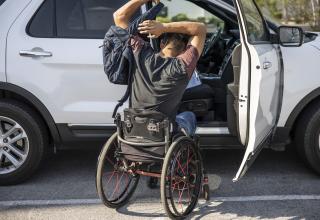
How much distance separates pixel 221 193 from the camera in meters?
4.29

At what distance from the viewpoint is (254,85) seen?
3633mm

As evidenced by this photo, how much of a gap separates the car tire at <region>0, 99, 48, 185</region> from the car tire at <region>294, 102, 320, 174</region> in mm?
Result: 2241

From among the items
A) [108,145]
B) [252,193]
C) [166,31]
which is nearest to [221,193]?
[252,193]

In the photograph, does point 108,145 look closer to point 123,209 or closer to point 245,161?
point 123,209

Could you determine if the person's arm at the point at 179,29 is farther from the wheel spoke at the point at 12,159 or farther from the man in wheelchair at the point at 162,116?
the wheel spoke at the point at 12,159

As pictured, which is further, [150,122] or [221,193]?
[221,193]

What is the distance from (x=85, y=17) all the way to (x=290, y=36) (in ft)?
5.74

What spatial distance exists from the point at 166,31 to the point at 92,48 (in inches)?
33.3

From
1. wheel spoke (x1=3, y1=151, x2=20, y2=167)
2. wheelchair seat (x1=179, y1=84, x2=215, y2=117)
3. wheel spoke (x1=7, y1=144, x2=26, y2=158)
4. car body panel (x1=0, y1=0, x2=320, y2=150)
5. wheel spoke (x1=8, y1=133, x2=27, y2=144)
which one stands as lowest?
wheel spoke (x1=3, y1=151, x2=20, y2=167)

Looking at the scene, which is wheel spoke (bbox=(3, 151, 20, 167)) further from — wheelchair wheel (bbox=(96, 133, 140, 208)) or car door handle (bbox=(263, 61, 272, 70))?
car door handle (bbox=(263, 61, 272, 70))

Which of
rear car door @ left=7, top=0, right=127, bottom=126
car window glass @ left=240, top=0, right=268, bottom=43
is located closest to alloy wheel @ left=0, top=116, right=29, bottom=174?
rear car door @ left=7, top=0, right=127, bottom=126

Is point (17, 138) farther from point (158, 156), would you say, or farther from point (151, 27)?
point (151, 27)

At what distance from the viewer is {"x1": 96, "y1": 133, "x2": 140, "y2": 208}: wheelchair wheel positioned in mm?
3708

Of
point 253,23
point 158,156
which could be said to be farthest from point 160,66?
point 253,23
